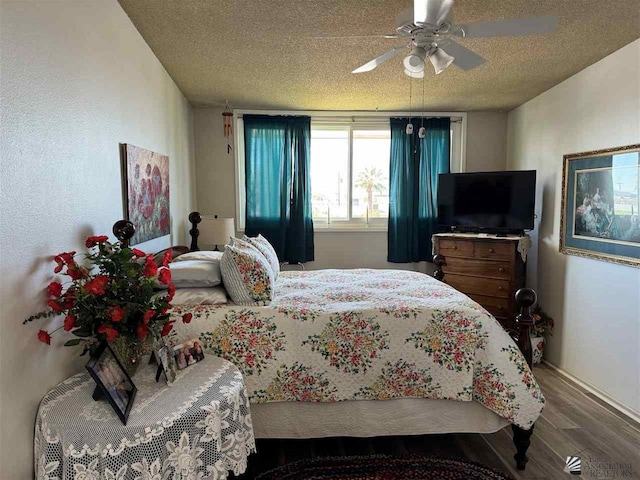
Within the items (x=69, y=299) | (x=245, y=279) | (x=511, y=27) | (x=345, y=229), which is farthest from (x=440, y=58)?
(x=345, y=229)

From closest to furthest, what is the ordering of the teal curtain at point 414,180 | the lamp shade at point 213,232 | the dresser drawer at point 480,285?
1. the lamp shade at point 213,232
2. the dresser drawer at point 480,285
3. the teal curtain at point 414,180

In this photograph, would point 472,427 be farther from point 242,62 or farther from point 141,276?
point 242,62

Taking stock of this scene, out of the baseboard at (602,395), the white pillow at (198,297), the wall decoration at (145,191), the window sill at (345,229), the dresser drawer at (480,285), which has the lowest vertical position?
the baseboard at (602,395)

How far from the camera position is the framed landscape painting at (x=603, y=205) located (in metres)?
2.62

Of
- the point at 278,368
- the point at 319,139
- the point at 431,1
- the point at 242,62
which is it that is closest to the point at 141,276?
the point at 278,368

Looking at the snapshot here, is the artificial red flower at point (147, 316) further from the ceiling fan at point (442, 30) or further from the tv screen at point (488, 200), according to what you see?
the tv screen at point (488, 200)

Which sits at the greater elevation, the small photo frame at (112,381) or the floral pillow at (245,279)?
the floral pillow at (245,279)

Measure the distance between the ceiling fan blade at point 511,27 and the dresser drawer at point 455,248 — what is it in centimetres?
228

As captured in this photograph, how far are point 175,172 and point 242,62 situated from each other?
1150mm

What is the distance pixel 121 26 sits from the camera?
83.7 inches

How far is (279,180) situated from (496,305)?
2616 millimetres

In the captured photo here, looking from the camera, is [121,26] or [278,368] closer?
[278,368]

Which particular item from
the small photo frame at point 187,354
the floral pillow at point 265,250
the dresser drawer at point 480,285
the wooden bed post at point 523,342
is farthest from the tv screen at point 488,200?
the small photo frame at point 187,354

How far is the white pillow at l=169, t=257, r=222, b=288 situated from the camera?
2121mm
